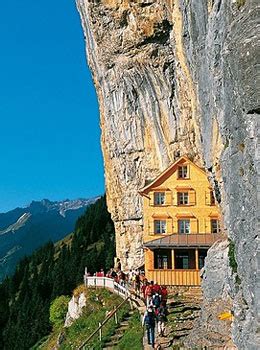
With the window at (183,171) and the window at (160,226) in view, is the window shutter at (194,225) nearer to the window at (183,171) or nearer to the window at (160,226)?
the window at (160,226)

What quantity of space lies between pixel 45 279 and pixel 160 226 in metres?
44.2

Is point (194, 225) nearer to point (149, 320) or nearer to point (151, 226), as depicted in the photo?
point (151, 226)

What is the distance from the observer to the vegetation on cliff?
6969 cm

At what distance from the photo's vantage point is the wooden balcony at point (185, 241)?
40.8 meters

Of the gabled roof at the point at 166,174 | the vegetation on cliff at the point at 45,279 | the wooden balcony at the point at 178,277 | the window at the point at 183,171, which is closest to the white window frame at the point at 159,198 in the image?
the gabled roof at the point at 166,174

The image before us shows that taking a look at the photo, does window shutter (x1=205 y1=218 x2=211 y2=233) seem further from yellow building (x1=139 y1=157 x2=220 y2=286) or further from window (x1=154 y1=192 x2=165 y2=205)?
window (x1=154 y1=192 x2=165 y2=205)

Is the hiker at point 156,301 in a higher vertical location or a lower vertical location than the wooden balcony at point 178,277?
lower

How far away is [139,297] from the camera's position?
34125mm

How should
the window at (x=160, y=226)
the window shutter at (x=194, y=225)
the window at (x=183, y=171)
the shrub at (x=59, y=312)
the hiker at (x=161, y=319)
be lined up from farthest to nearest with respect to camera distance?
1. the shrub at (x=59, y=312)
2. the window at (x=183, y=171)
3. the window at (x=160, y=226)
4. the window shutter at (x=194, y=225)
5. the hiker at (x=161, y=319)

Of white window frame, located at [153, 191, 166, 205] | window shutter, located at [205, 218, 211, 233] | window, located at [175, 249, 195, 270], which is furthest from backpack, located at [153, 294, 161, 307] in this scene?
white window frame, located at [153, 191, 166, 205]

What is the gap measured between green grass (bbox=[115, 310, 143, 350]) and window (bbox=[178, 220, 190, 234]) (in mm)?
17127

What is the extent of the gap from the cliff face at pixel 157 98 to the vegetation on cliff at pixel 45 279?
1927 centimetres

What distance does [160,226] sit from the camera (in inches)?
1838

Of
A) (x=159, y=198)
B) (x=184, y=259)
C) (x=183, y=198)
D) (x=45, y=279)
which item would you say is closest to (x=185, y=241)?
(x=184, y=259)
